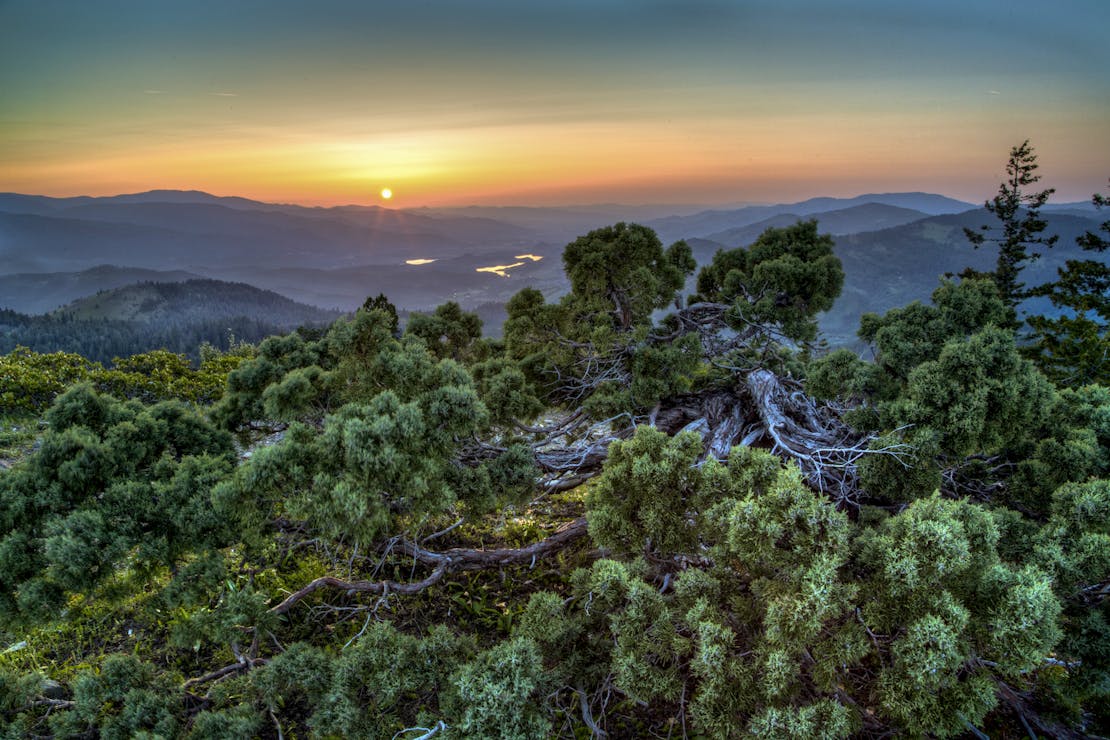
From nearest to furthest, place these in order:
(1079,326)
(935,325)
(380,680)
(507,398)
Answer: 1. (380,680)
2. (935,325)
3. (507,398)
4. (1079,326)

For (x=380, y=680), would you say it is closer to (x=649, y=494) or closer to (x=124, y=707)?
(x=124, y=707)

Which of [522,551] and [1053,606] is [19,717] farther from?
[1053,606]

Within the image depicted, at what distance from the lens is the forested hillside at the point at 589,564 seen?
3531 millimetres

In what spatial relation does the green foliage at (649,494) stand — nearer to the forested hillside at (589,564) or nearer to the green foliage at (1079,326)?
the forested hillside at (589,564)

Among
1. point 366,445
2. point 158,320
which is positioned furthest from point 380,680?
point 158,320

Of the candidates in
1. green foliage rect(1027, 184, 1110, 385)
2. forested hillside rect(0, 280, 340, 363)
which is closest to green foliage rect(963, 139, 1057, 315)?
green foliage rect(1027, 184, 1110, 385)

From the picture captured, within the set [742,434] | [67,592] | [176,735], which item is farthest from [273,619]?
[742,434]

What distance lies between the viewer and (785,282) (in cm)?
855

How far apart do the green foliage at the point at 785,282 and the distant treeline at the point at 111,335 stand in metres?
53.2

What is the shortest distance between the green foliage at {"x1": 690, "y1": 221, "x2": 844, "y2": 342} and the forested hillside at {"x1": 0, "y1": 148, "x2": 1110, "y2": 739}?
1.98m

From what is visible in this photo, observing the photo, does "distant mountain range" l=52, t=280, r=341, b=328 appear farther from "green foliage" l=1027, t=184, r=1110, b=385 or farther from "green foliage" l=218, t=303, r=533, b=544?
"green foliage" l=1027, t=184, r=1110, b=385

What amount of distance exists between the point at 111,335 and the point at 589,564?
76.9 metres

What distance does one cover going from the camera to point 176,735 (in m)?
4.47

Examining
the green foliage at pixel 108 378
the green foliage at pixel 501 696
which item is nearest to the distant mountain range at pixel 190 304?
the green foliage at pixel 108 378
